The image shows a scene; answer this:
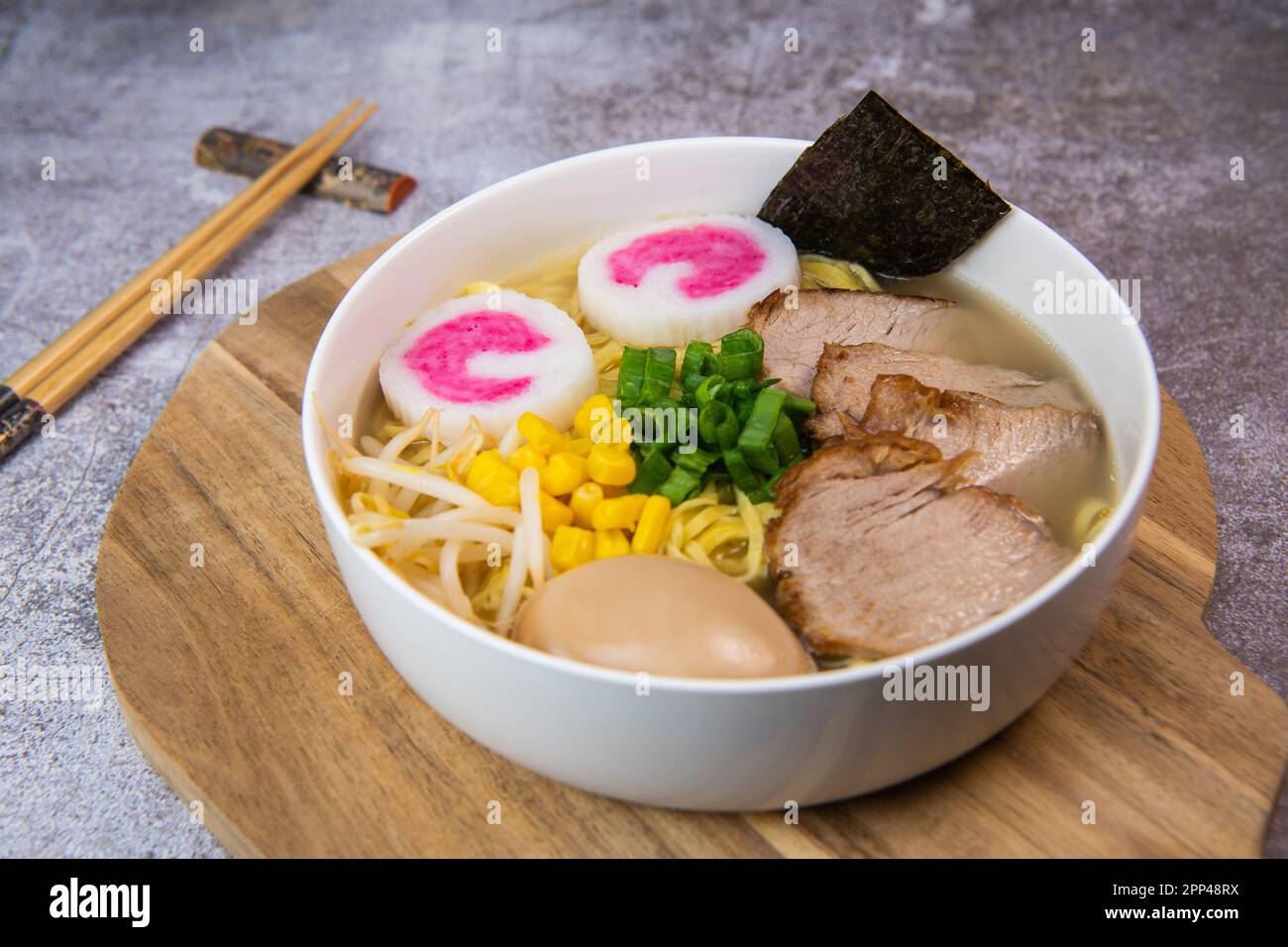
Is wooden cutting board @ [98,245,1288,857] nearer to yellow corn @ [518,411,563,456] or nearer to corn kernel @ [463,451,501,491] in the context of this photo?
corn kernel @ [463,451,501,491]

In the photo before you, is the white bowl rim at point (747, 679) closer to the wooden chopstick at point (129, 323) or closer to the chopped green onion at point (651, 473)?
the chopped green onion at point (651, 473)

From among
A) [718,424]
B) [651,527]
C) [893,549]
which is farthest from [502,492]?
[893,549]

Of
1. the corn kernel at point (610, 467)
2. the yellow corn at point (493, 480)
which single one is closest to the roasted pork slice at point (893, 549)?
the corn kernel at point (610, 467)

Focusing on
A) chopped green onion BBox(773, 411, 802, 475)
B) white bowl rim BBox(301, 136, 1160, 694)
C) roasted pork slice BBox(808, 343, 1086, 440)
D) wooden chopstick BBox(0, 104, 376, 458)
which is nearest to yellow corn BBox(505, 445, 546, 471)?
white bowl rim BBox(301, 136, 1160, 694)

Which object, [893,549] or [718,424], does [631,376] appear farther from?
[893,549]

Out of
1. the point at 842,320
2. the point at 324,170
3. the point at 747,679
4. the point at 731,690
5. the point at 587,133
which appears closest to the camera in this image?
the point at 731,690
